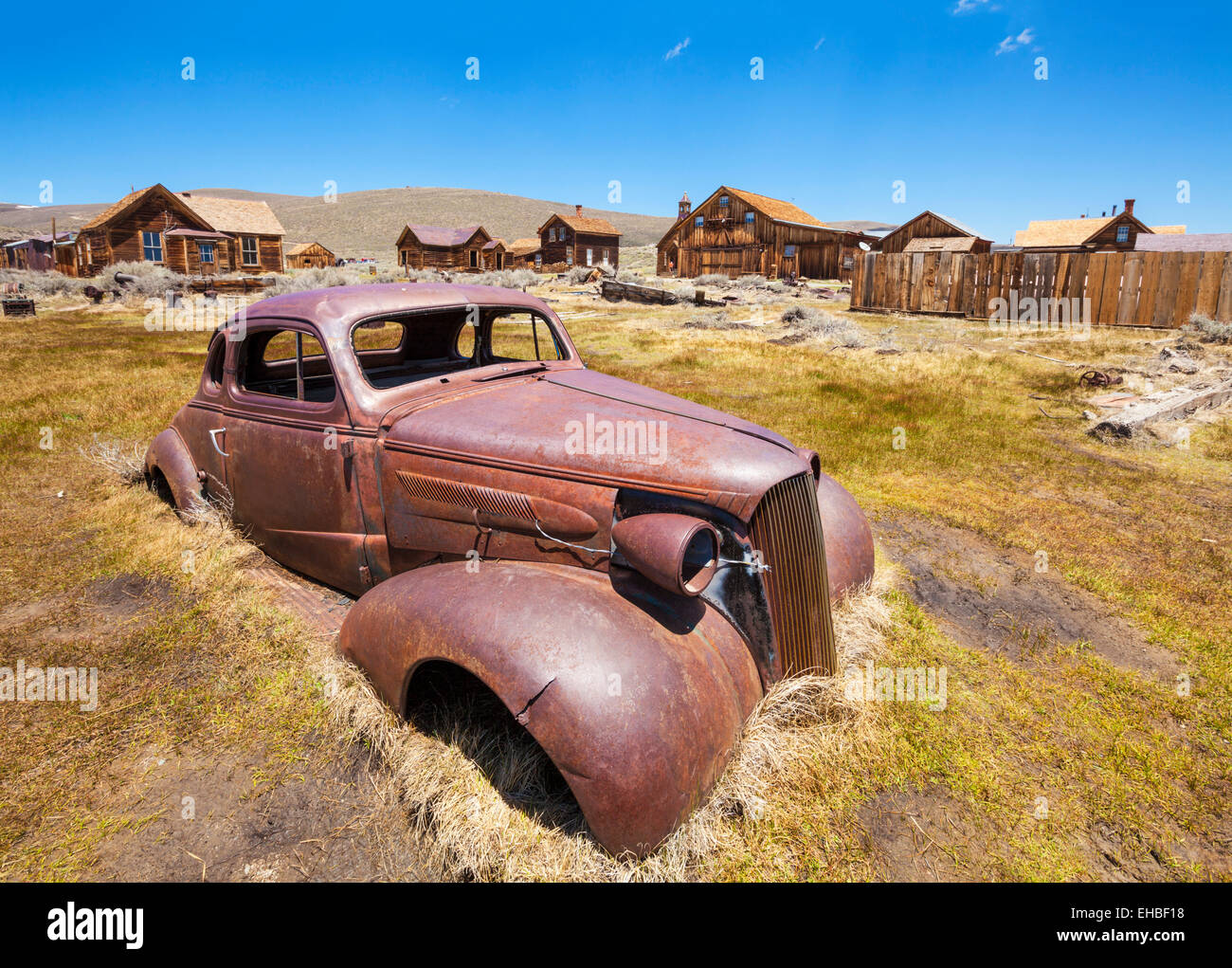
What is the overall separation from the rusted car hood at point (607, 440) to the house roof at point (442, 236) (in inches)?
1864

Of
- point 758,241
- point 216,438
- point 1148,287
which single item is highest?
point 758,241

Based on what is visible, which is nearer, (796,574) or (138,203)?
(796,574)

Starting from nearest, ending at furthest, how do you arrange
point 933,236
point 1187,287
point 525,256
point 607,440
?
point 607,440 < point 1187,287 < point 933,236 < point 525,256

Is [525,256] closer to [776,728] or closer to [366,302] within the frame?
[366,302]

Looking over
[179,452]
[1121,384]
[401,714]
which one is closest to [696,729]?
[401,714]

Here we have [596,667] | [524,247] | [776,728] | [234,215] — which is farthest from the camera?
[524,247]

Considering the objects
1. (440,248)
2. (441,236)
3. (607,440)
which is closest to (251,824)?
(607,440)

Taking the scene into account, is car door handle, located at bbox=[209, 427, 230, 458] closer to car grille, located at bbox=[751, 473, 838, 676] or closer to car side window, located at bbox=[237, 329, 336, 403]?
car side window, located at bbox=[237, 329, 336, 403]

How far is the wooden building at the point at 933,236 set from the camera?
1575 inches

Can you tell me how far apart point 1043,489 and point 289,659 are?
23.3ft

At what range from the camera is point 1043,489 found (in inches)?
266

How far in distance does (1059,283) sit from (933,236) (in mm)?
26658

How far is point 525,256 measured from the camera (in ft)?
172
